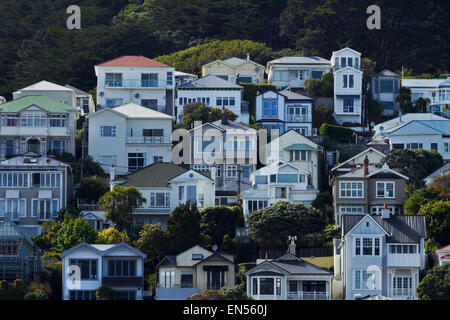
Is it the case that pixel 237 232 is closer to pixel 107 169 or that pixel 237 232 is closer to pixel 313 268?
pixel 313 268

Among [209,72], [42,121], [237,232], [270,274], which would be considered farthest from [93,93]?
[270,274]

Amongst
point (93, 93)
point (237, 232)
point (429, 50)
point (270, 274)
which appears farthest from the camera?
point (429, 50)

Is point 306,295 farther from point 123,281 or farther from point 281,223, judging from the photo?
point 123,281

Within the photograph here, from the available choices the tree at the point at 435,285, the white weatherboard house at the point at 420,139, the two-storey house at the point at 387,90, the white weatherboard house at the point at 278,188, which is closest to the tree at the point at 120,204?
the white weatherboard house at the point at 278,188

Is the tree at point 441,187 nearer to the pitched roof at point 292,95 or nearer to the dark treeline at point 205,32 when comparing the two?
the pitched roof at point 292,95

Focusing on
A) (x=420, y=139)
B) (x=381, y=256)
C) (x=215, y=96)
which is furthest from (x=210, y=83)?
(x=381, y=256)

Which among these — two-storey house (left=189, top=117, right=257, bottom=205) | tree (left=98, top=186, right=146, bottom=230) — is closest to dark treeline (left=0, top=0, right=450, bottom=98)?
two-storey house (left=189, top=117, right=257, bottom=205)
